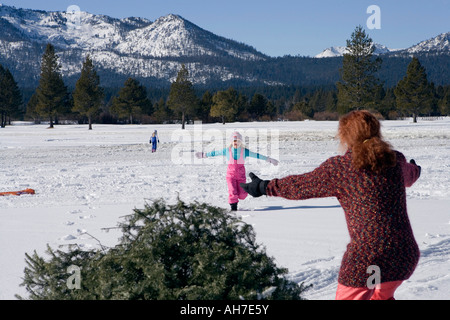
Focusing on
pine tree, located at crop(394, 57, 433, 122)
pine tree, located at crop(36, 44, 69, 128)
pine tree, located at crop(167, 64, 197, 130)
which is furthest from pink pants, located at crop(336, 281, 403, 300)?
Result: pine tree, located at crop(36, 44, 69, 128)

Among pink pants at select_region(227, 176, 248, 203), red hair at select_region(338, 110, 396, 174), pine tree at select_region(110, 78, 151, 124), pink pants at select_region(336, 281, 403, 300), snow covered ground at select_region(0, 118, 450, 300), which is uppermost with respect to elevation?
pine tree at select_region(110, 78, 151, 124)

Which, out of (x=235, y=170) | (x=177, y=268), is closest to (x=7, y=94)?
(x=235, y=170)

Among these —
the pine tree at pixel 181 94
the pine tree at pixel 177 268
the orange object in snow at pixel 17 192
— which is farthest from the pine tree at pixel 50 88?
the pine tree at pixel 177 268

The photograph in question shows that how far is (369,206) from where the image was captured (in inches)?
96.5

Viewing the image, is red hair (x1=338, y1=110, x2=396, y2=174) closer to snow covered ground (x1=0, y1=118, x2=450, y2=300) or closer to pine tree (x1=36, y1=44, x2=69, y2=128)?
snow covered ground (x1=0, y1=118, x2=450, y2=300)

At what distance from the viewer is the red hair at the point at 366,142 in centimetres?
240

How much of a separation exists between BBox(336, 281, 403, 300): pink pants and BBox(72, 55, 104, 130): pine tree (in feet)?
193

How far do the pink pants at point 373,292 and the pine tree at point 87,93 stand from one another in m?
58.7

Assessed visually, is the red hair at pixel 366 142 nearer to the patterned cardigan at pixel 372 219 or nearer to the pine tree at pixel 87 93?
the patterned cardigan at pixel 372 219

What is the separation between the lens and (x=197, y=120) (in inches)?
3046

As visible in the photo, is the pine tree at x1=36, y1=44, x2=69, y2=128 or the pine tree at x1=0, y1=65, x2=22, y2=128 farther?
the pine tree at x1=0, y1=65, x2=22, y2=128

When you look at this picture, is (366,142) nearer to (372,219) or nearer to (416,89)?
(372,219)

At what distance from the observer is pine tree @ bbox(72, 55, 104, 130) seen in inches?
2296
